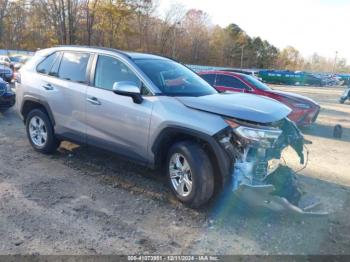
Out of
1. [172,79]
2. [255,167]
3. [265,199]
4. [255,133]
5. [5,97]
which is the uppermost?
[172,79]

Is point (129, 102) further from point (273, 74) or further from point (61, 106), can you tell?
point (273, 74)

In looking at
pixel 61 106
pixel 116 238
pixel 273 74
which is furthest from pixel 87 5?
pixel 116 238

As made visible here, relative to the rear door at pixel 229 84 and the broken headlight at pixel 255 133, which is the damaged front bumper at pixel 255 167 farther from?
the rear door at pixel 229 84

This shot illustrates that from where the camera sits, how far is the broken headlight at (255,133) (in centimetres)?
394

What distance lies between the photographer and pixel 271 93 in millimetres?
10523

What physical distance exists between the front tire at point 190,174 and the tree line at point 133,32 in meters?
30.1

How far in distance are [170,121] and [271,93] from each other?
272 inches

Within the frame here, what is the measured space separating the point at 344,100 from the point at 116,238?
20.0 meters

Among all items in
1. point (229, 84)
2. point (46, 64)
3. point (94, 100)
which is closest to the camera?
point (94, 100)

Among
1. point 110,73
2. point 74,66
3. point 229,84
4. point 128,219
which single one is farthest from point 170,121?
point 229,84

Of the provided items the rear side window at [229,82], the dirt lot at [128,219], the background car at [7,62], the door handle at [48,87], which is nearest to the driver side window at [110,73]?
the door handle at [48,87]

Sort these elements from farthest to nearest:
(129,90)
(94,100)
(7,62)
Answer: (7,62), (94,100), (129,90)

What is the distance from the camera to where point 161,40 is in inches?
2534

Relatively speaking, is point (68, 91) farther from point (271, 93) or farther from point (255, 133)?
point (271, 93)
